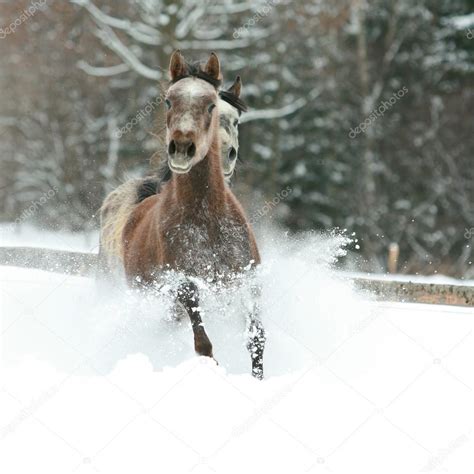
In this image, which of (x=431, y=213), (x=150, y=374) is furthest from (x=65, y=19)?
(x=150, y=374)

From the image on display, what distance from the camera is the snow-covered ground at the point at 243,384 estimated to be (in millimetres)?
4363

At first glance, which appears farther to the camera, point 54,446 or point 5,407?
point 5,407

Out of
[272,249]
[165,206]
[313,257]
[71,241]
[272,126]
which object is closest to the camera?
[165,206]

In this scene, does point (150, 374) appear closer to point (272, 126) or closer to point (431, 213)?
point (272, 126)

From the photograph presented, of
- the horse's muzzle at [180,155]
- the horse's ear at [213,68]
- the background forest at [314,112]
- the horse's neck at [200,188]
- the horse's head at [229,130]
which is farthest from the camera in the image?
the background forest at [314,112]

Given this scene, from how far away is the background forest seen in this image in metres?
21.1

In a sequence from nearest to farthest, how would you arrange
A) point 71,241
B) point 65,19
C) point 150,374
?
point 150,374 → point 71,241 → point 65,19

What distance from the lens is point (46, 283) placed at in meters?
8.12

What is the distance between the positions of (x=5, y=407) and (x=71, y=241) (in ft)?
33.9

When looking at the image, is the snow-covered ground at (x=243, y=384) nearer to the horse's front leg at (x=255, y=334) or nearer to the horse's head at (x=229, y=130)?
the horse's front leg at (x=255, y=334)

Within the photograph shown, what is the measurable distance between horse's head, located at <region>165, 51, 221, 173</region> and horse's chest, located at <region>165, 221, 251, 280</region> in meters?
0.56

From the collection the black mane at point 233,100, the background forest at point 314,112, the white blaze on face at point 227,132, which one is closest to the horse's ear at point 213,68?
the black mane at point 233,100

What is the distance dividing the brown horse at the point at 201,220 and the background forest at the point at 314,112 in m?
13.8

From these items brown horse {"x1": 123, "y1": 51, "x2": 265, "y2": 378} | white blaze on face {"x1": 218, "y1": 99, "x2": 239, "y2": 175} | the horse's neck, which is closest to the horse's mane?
brown horse {"x1": 123, "y1": 51, "x2": 265, "y2": 378}
